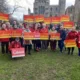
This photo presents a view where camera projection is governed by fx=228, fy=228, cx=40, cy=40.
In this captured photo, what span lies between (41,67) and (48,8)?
8625cm

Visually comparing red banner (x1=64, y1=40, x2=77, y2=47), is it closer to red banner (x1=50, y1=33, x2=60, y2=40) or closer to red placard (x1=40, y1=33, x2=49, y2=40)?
red banner (x1=50, y1=33, x2=60, y2=40)

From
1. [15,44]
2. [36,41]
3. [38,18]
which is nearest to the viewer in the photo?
[15,44]

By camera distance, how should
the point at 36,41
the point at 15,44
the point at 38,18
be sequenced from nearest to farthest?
1. the point at 15,44
2. the point at 36,41
3. the point at 38,18

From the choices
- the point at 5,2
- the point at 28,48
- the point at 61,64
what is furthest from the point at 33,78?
the point at 5,2

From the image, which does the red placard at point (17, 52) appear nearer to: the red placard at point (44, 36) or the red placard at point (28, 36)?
the red placard at point (28, 36)

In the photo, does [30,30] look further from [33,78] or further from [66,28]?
[33,78]

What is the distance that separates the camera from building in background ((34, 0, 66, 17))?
82.3 m

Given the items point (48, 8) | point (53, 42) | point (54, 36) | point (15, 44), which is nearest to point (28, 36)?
point (15, 44)

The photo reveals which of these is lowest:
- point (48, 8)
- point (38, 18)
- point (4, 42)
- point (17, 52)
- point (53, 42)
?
point (17, 52)

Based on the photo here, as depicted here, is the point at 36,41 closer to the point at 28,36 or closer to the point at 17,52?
the point at 28,36

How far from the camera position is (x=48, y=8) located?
96812 mm

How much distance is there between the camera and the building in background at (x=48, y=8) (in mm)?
82325

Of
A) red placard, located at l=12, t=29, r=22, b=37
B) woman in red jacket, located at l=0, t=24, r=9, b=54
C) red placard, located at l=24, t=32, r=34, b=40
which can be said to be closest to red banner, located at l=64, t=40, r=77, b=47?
red placard, located at l=24, t=32, r=34, b=40

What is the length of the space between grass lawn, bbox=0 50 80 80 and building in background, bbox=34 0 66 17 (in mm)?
64415
